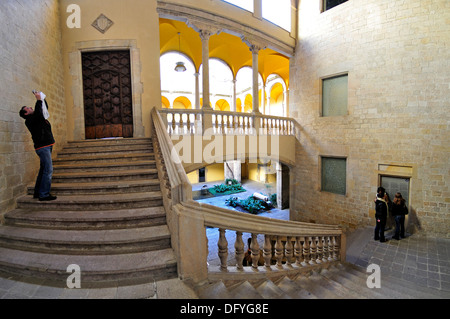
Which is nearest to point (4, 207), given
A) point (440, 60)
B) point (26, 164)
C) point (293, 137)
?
point (26, 164)

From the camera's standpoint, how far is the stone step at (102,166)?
4258 millimetres

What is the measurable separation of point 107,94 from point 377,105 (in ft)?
28.1

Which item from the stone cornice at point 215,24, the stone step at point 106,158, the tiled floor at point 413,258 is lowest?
the tiled floor at point 413,258

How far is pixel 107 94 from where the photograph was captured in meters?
6.46

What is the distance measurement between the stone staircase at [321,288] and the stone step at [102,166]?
2915 mm

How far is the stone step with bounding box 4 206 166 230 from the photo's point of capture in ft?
9.35

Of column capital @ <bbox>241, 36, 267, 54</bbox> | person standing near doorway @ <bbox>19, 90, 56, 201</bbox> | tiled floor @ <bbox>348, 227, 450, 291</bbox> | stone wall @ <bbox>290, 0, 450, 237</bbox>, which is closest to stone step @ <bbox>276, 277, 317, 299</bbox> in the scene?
tiled floor @ <bbox>348, 227, 450, 291</bbox>

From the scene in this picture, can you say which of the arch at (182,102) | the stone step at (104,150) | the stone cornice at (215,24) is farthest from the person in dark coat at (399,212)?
the arch at (182,102)

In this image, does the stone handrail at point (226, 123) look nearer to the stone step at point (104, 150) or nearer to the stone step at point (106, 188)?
the stone step at point (104, 150)

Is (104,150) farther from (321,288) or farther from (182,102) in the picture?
(182,102)

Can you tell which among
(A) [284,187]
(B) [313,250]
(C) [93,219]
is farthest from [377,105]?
(C) [93,219]

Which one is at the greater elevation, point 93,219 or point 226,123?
point 226,123

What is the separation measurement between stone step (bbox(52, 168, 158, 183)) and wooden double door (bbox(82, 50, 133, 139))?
2.73 meters
